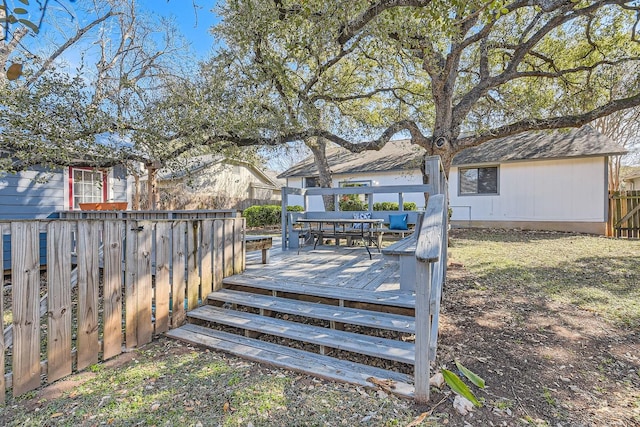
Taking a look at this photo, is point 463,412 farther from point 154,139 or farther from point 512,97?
point 512,97

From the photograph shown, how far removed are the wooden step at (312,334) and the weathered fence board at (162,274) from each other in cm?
32

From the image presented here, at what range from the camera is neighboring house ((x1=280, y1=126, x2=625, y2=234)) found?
12.0 m

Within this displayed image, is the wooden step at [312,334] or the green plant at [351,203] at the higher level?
the green plant at [351,203]

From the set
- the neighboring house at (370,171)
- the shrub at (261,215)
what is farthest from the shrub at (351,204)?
the shrub at (261,215)

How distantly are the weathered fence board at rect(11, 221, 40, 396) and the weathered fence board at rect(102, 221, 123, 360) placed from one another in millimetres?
548

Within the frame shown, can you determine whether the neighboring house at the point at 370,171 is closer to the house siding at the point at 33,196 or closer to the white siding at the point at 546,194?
the white siding at the point at 546,194

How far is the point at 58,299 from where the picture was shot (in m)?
2.87

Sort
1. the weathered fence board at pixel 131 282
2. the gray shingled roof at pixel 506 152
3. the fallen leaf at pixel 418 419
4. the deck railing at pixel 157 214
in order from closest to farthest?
the fallen leaf at pixel 418 419 → the weathered fence board at pixel 131 282 → the deck railing at pixel 157 214 → the gray shingled roof at pixel 506 152

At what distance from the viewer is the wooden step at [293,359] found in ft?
8.92

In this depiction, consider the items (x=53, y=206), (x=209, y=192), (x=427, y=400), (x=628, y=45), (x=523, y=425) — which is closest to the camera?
(x=523, y=425)

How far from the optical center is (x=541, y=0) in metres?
5.26

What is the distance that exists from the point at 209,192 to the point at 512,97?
1613cm

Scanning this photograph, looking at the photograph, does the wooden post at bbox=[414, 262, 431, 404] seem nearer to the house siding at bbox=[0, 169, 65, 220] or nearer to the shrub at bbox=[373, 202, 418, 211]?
the house siding at bbox=[0, 169, 65, 220]

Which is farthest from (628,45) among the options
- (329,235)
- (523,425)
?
(523,425)
